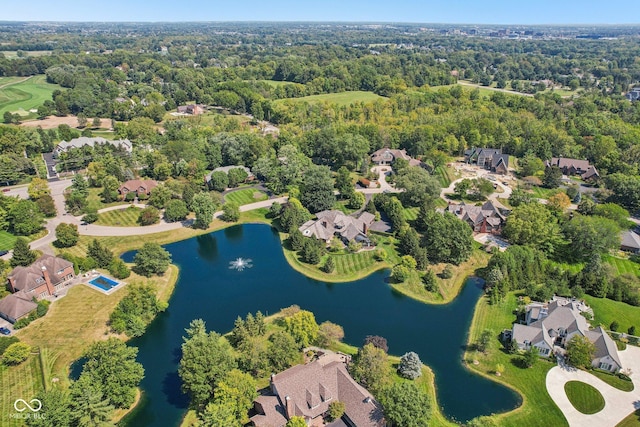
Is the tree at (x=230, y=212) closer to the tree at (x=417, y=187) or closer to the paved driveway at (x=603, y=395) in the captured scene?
the tree at (x=417, y=187)

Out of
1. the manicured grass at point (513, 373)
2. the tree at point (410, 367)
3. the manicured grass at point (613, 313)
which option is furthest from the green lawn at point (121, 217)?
the manicured grass at point (613, 313)

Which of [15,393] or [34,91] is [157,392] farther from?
[34,91]

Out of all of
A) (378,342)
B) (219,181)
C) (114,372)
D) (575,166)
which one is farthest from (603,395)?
(575,166)

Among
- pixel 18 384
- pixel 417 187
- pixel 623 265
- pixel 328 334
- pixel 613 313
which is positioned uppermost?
pixel 417 187

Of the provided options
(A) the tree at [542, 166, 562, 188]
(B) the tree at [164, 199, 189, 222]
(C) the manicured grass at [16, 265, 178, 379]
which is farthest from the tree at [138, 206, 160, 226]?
(A) the tree at [542, 166, 562, 188]

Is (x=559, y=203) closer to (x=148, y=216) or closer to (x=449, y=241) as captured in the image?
(x=449, y=241)
